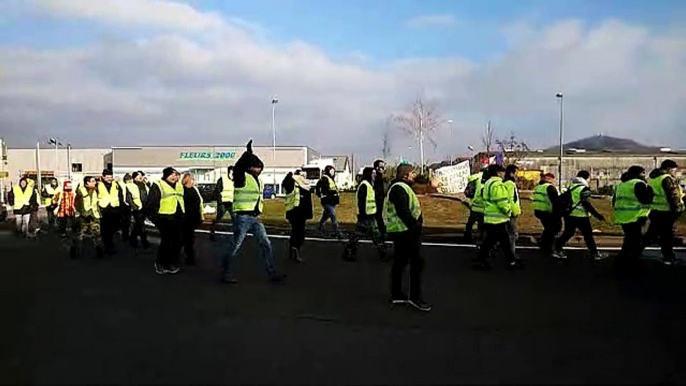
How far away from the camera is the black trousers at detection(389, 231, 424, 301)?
855 centimetres

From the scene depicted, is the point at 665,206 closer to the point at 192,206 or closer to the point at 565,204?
the point at 565,204

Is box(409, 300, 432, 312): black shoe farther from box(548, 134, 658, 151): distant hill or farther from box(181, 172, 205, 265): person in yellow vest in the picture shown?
box(548, 134, 658, 151): distant hill

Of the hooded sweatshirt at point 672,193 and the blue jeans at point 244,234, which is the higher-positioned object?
the hooded sweatshirt at point 672,193

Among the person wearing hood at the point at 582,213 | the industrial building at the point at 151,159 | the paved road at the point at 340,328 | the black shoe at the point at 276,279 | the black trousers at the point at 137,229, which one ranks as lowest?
the paved road at the point at 340,328

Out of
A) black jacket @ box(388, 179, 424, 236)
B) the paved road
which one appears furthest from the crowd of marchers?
the paved road

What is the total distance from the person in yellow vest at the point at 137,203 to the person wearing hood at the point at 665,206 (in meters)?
9.68

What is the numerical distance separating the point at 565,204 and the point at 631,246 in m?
2.03

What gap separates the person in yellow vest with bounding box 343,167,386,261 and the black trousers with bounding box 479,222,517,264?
1884mm

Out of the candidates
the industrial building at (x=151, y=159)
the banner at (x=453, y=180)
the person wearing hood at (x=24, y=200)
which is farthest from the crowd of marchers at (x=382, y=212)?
the industrial building at (x=151, y=159)

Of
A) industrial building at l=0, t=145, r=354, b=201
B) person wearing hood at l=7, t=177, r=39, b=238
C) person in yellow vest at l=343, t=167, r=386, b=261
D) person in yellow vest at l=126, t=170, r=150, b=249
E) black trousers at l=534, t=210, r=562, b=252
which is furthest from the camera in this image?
industrial building at l=0, t=145, r=354, b=201

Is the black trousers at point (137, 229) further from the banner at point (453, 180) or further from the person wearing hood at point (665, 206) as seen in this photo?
the banner at point (453, 180)

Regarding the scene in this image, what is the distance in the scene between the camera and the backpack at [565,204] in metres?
12.8

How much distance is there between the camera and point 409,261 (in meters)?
8.79

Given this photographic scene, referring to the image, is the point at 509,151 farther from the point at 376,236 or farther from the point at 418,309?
the point at 418,309
